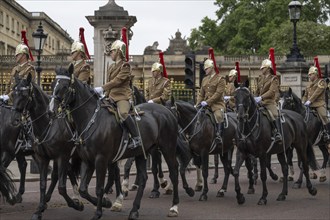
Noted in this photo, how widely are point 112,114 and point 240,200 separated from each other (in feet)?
12.9

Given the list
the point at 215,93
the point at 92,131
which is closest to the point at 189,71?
the point at 215,93

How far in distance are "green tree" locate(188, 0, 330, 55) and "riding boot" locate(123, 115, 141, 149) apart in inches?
2176

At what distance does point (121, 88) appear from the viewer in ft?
38.4

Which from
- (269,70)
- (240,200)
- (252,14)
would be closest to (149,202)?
(240,200)

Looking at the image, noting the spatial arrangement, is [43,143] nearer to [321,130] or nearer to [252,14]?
[321,130]

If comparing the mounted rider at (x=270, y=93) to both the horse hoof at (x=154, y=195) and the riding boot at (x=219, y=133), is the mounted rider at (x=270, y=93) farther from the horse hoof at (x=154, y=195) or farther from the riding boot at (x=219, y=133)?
the horse hoof at (x=154, y=195)

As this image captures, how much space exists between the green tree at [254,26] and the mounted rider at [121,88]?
54897 millimetres

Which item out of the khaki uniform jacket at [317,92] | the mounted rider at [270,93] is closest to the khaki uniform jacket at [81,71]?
the mounted rider at [270,93]

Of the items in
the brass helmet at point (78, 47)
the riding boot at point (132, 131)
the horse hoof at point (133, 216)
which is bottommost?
the horse hoof at point (133, 216)

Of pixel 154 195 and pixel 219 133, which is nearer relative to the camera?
pixel 154 195

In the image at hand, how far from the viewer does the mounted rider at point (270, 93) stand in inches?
583

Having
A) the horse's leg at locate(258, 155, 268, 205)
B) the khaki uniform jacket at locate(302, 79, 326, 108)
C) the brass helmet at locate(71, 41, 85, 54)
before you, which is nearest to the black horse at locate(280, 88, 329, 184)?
the khaki uniform jacket at locate(302, 79, 326, 108)

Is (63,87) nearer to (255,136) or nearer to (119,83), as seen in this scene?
(119,83)

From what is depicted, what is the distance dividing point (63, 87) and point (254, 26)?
202ft
